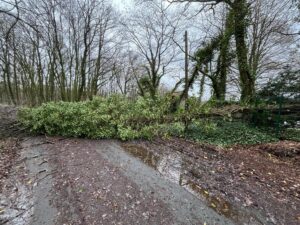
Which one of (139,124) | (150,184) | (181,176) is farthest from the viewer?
(139,124)

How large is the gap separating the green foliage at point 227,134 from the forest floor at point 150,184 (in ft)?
2.13

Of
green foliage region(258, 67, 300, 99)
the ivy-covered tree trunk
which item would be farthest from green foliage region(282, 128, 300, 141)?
the ivy-covered tree trunk

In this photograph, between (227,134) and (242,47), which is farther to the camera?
(242,47)

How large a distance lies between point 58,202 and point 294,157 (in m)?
6.34

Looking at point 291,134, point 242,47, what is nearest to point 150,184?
point 291,134

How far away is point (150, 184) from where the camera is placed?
4594 millimetres

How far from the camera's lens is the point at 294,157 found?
6391mm

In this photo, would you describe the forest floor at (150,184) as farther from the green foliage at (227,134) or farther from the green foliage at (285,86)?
the green foliage at (285,86)

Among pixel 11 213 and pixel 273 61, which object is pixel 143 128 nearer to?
pixel 11 213

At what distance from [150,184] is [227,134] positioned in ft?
16.6

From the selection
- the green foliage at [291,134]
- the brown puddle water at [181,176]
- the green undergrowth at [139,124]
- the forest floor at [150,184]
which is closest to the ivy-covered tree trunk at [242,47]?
the green foliage at [291,134]

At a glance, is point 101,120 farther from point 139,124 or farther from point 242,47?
point 242,47

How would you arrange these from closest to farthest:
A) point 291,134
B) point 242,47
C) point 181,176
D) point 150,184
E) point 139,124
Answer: point 150,184, point 181,176, point 291,134, point 139,124, point 242,47

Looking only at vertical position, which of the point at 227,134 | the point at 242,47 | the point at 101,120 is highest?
the point at 242,47
